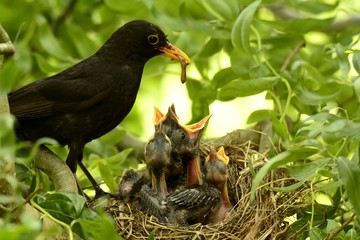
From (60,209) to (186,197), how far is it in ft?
4.50

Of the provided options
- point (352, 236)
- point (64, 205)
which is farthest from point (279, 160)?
point (64, 205)

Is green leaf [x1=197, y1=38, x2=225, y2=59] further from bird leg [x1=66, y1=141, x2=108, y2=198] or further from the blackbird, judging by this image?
bird leg [x1=66, y1=141, x2=108, y2=198]

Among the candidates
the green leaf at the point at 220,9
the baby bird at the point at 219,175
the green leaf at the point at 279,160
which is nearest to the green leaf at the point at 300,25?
the green leaf at the point at 220,9

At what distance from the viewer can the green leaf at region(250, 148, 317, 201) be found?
349 centimetres

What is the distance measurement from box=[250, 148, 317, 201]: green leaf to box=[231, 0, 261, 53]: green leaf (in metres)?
1.16

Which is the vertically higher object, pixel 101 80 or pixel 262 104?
pixel 101 80

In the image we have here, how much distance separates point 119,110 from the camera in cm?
519

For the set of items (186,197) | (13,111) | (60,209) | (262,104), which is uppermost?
(60,209)

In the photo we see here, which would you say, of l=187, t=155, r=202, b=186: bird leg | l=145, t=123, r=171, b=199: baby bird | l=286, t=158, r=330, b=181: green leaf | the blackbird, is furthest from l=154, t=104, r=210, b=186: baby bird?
l=286, t=158, r=330, b=181: green leaf

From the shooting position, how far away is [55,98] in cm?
514

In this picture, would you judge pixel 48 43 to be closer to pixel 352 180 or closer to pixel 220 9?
pixel 220 9

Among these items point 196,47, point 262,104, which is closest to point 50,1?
point 196,47

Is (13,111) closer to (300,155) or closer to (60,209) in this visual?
(60,209)

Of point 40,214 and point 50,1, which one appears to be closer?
point 40,214
